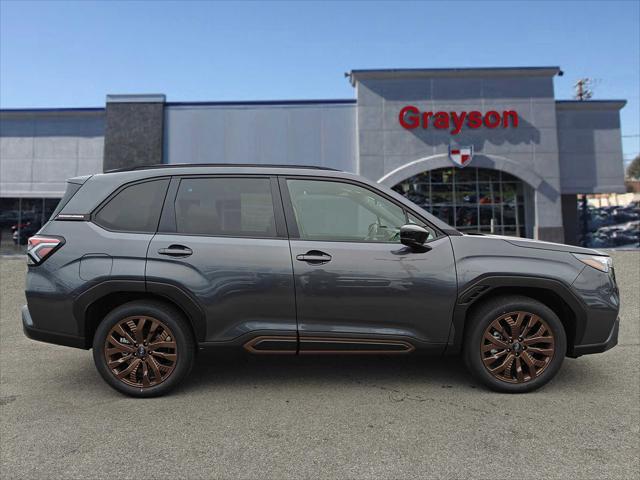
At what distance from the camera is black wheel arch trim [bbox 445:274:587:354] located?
3477 mm

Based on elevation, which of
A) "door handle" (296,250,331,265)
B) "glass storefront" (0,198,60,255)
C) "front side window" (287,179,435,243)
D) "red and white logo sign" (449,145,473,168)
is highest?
"red and white logo sign" (449,145,473,168)

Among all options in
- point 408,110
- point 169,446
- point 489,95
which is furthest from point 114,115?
point 169,446

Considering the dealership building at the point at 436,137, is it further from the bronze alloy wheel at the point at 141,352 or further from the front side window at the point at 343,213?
the bronze alloy wheel at the point at 141,352

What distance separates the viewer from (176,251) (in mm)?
3479

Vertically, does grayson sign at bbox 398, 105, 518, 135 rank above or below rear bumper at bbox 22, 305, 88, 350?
above

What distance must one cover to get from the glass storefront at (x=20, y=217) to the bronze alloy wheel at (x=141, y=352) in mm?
17692

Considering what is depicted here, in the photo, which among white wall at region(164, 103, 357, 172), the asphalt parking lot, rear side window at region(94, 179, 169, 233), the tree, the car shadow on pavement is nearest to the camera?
the asphalt parking lot

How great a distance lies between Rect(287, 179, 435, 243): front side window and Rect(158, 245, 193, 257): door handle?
0.92m

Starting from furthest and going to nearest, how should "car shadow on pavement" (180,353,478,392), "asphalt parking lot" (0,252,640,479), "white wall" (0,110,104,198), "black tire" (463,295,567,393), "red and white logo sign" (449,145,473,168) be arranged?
"white wall" (0,110,104,198)
"red and white logo sign" (449,145,473,168)
"car shadow on pavement" (180,353,478,392)
"black tire" (463,295,567,393)
"asphalt parking lot" (0,252,640,479)

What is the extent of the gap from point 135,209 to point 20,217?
726 inches

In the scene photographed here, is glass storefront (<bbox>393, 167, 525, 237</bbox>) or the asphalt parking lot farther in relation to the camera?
glass storefront (<bbox>393, 167, 525, 237</bbox>)

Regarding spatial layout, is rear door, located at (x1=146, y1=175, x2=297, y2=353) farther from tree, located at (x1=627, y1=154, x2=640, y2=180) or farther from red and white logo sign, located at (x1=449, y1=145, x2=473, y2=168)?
tree, located at (x1=627, y1=154, x2=640, y2=180)

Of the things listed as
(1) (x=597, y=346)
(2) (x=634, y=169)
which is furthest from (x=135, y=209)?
(2) (x=634, y=169)

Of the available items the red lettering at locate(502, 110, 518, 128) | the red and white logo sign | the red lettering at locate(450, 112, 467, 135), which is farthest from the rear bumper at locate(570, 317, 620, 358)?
the red lettering at locate(502, 110, 518, 128)
